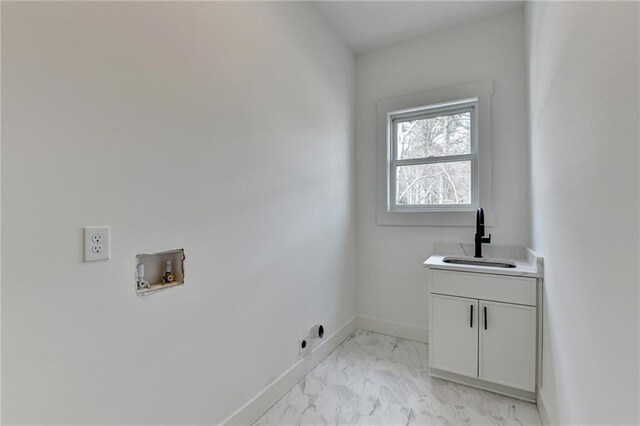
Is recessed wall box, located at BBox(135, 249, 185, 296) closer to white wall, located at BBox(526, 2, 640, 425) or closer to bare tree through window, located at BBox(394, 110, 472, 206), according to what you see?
white wall, located at BBox(526, 2, 640, 425)

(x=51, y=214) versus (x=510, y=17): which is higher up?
(x=510, y=17)

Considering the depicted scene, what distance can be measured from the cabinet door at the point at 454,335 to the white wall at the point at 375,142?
605 mm

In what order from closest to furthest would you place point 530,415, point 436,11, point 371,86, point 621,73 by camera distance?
point 621,73 → point 530,415 → point 436,11 → point 371,86

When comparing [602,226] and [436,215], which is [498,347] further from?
[602,226]

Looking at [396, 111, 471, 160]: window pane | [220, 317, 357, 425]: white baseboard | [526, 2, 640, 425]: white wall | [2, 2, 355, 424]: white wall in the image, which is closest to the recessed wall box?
[2, 2, 355, 424]: white wall

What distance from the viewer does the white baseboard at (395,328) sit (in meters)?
2.75

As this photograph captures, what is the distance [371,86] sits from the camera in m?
3.04

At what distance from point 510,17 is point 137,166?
9.86 ft

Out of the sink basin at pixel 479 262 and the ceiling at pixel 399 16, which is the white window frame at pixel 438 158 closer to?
the sink basin at pixel 479 262

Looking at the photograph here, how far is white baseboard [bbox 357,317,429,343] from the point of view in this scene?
2.75 meters

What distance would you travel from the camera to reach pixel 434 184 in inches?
111

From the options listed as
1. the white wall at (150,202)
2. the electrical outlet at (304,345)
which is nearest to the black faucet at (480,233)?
the white wall at (150,202)

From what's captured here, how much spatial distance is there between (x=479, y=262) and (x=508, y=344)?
630 millimetres

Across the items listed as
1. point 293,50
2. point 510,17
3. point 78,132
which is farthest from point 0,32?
point 510,17
